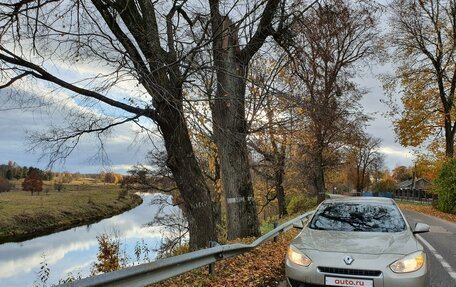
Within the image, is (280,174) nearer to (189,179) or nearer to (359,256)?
(189,179)

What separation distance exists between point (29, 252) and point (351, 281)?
32.6 metres

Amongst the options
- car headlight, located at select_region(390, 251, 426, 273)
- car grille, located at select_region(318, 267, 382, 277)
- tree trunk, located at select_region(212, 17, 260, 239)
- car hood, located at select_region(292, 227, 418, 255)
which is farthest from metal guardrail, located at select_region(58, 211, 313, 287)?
tree trunk, located at select_region(212, 17, 260, 239)

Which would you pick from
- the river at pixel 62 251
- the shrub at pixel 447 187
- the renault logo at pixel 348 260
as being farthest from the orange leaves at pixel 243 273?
the shrub at pixel 447 187

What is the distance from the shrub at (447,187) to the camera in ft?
88.1

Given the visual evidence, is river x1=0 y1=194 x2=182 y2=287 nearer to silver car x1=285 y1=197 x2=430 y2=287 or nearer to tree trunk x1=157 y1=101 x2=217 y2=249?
tree trunk x1=157 y1=101 x2=217 y2=249

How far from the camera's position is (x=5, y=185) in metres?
53.0

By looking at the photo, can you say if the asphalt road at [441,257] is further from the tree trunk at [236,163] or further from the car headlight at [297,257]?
the tree trunk at [236,163]

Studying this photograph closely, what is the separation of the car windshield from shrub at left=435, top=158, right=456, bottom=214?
22959 millimetres

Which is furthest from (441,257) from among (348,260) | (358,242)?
(348,260)

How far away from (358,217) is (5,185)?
56.3 metres

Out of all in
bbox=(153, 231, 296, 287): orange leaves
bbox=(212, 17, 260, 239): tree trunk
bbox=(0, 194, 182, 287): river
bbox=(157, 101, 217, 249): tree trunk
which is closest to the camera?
bbox=(153, 231, 296, 287): orange leaves

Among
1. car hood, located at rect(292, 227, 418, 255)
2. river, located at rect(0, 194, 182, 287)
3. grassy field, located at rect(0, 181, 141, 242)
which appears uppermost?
car hood, located at rect(292, 227, 418, 255)

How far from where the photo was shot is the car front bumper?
198 inches

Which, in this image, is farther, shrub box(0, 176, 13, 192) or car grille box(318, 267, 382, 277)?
shrub box(0, 176, 13, 192)
